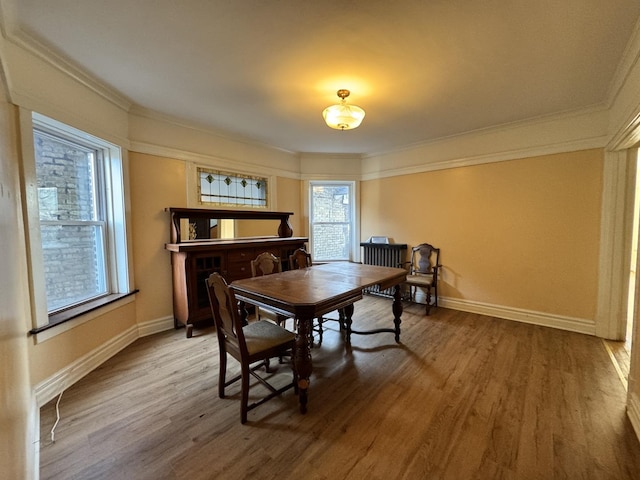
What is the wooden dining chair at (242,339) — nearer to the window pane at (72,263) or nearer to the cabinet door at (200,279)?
the cabinet door at (200,279)

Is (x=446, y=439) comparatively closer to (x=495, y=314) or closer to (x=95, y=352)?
(x=495, y=314)

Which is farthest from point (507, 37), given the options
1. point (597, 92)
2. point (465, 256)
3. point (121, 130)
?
point (121, 130)

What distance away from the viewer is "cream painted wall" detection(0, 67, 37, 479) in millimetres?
938

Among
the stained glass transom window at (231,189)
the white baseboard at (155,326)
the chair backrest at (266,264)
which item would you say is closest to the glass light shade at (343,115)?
the chair backrest at (266,264)

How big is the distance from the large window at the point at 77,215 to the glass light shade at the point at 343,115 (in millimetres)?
2147

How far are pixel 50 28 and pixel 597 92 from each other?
4384 mm

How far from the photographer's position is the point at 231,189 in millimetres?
3939

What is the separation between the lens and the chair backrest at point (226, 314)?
166 cm

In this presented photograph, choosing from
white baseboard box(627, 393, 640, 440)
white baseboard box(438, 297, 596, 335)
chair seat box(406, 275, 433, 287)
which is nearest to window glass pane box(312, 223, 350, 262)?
chair seat box(406, 275, 433, 287)

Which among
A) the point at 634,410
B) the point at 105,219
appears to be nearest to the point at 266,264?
the point at 105,219

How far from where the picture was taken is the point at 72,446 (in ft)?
5.08

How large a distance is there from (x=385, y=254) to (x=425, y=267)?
678 millimetres

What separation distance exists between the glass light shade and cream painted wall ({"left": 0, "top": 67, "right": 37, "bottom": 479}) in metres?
1.93

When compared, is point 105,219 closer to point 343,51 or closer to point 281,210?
point 281,210
